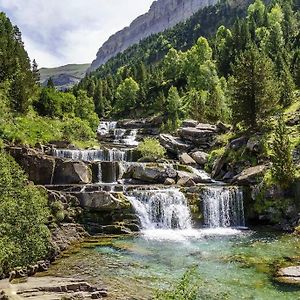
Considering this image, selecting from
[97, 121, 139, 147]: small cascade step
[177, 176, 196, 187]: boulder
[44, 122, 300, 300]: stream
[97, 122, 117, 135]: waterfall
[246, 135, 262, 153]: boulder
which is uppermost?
[97, 122, 117, 135]: waterfall

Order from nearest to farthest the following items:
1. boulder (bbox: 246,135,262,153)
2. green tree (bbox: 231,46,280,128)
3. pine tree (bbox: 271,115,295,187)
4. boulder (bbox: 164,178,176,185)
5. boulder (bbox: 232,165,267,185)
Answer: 1. pine tree (bbox: 271,115,295,187)
2. boulder (bbox: 232,165,267,185)
3. boulder (bbox: 164,178,176,185)
4. boulder (bbox: 246,135,262,153)
5. green tree (bbox: 231,46,280,128)

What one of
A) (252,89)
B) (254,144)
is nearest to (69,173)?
(254,144)

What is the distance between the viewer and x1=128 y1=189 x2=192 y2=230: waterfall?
42188 mm

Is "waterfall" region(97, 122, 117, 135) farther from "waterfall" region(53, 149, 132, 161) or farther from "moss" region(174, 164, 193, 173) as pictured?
"moss" region(174, 164, 193, 173)

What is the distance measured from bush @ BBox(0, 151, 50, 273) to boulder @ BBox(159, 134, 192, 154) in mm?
41681

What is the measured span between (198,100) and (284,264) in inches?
2498

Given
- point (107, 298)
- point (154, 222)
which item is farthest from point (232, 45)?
point (107, 298)

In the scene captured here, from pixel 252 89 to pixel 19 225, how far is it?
40531 mm

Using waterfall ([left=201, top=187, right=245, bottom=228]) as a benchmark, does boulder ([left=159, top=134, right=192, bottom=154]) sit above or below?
above

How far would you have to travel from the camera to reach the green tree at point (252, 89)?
55969 millimetres

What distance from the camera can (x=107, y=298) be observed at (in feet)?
71.6

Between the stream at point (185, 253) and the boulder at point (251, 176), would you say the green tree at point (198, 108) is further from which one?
the stream at point (185, 253)

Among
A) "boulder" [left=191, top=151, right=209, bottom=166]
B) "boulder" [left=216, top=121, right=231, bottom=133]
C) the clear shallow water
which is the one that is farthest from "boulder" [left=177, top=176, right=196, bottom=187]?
"boulder" [left=216, top=121, right=231, bottom=133]

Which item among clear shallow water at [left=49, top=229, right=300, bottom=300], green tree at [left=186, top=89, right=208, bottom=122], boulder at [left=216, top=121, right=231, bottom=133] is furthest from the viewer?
green tree at [left=186, top=89, right=208, bottom=122]
